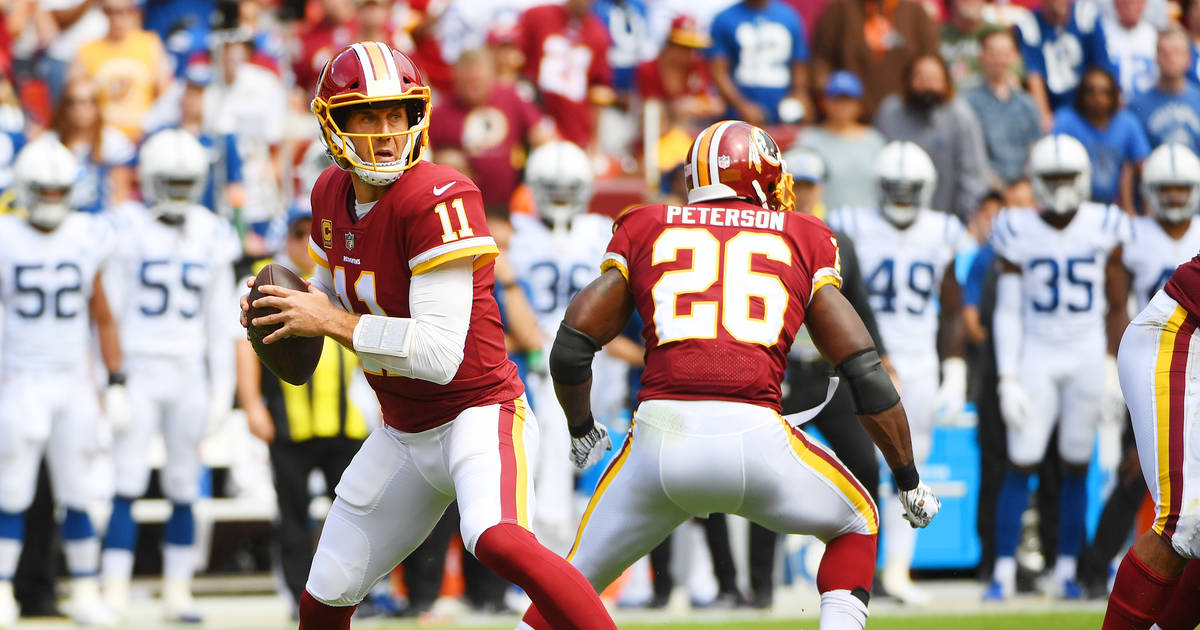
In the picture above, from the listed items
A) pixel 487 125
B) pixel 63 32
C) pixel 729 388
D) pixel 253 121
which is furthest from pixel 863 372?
pixel 63 32

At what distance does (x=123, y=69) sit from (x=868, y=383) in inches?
270

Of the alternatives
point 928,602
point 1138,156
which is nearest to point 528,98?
point 1138,156

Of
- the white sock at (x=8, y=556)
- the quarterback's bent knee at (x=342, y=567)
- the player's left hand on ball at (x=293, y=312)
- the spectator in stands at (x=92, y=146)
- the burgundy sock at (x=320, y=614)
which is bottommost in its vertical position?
the white sock at (x=8, y=556)

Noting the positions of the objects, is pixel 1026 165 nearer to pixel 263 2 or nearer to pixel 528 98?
pixel 528 98

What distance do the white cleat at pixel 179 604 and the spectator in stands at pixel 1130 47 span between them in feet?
19.9

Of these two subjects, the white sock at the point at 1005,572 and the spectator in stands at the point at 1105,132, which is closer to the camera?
the white sock at the point at 1005,572

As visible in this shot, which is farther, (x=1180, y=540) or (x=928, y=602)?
(x=928, y=602)

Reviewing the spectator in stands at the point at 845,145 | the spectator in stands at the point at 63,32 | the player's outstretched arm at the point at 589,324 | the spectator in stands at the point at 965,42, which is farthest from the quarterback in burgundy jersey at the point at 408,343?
the spectator in stands at the point at 965,42

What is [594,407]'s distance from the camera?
7.71m

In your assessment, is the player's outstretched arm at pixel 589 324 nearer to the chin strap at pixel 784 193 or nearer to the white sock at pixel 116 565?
the chin strap at pixel 784 193

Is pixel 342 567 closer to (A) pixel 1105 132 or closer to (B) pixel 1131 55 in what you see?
(A) pixel 1105 132

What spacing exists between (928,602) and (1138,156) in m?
3.09

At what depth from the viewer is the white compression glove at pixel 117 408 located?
725 centimetres

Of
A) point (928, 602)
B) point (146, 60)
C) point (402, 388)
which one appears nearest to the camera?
point (402, 388)
